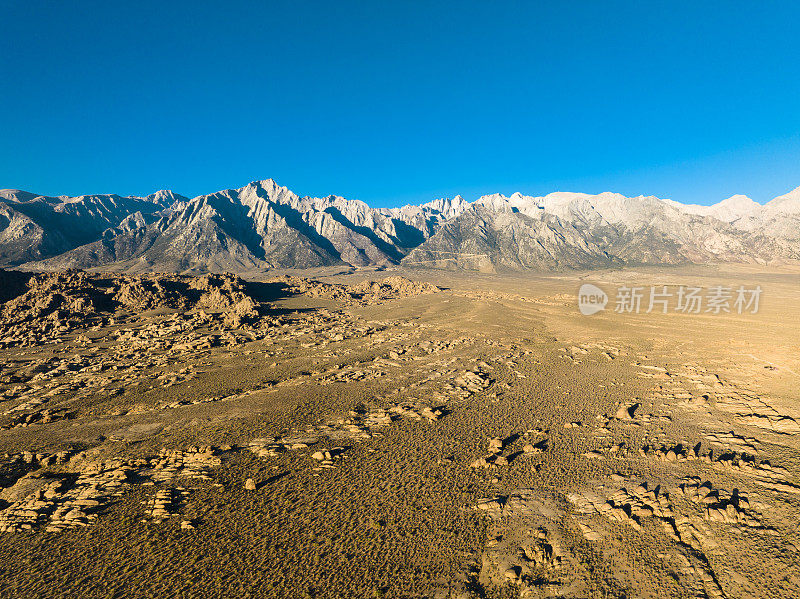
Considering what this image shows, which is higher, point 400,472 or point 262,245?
point 262,245

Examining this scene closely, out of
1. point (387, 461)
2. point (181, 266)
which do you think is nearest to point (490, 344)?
point (387, 461)

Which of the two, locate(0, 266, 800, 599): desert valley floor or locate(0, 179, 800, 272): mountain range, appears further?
locate(0, 179, 800, 272): mountain range

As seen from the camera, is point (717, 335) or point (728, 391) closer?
point (728, 391)

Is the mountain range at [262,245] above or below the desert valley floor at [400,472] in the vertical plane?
above

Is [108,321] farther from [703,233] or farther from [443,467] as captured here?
[703,233]

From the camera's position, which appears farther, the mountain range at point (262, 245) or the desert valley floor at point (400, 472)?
the mountain range at point (262, 245)

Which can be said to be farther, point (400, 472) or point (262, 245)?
point (262, 245)

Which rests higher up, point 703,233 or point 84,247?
point 703,233

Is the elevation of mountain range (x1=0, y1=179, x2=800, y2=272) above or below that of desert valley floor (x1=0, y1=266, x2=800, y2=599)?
above
